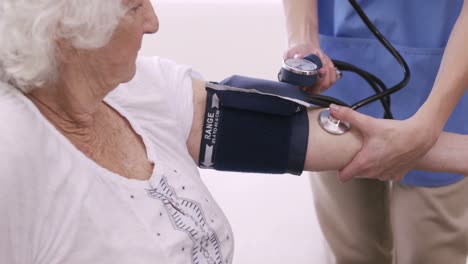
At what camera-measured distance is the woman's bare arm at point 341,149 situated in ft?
4.54

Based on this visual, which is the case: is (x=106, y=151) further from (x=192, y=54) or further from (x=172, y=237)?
(x=192, y=54)

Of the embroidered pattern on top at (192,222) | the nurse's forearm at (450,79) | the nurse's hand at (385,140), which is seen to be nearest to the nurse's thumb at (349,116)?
the nurse's hand at (385,140)

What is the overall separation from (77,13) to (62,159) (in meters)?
0.23

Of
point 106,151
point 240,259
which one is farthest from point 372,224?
point 106,151

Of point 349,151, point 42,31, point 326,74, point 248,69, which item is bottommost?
point 248,69

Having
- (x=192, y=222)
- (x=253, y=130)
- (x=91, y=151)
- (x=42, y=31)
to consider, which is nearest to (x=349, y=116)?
(x=253, y=130)

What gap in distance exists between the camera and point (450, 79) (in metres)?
1.34

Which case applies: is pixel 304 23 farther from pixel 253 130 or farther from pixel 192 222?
pixel 192 222

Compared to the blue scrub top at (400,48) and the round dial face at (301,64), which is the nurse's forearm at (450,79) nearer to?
the blue scrub top at (400,48)

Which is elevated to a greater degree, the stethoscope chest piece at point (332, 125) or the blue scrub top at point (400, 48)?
the blue scrub top at point (400, 48)

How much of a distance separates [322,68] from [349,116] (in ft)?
0.41

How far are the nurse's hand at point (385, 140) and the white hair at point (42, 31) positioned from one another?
0.57 meters

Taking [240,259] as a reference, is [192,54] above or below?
above

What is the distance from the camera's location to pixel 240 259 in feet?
7.09
